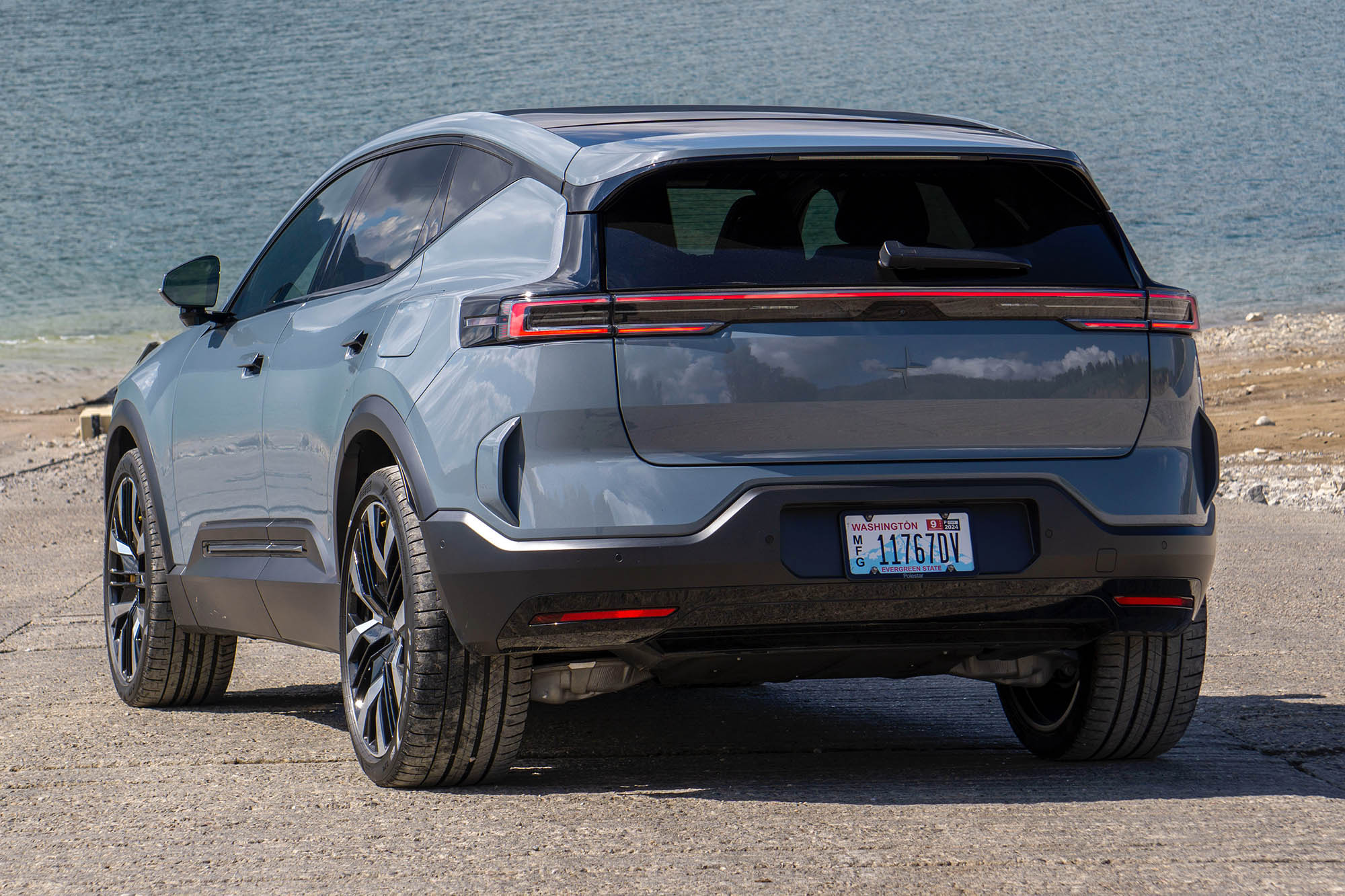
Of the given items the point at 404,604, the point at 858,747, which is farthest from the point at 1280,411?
the point at 404,604

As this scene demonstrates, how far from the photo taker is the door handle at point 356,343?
466cm

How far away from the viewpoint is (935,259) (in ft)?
13.4

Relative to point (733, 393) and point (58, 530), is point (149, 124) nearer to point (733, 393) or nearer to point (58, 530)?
point (58, 530)

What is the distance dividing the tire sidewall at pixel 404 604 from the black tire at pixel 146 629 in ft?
4.72

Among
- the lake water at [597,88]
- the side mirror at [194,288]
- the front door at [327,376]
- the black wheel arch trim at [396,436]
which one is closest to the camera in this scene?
the black wheel arch trim at [396,436]

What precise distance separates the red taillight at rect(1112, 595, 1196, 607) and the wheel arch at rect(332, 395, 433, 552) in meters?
1.75

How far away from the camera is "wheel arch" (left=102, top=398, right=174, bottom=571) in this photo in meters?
6.05

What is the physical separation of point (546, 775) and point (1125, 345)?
76.9 inches

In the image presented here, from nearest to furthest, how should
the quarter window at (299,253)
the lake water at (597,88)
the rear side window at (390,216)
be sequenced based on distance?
the rear side window at (390,216) → the quarter window at (299,253) → the lake water at (597,88)

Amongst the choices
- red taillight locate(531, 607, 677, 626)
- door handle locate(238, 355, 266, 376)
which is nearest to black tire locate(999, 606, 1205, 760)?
red taillight locate(531, 607, 677, 626)

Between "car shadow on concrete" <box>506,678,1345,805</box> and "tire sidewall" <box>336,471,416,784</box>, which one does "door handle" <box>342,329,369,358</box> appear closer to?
"tire sidewall" <box>336,471,416,784</box>

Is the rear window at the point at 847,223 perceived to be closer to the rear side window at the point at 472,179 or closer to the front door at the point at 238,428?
the rear side window at the point at 472,179

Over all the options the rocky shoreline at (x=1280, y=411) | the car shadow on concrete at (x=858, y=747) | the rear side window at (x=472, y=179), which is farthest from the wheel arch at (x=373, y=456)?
the rocky shoreline at (x=1280, y=411)

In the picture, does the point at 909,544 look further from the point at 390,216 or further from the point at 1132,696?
the point at 390,216
